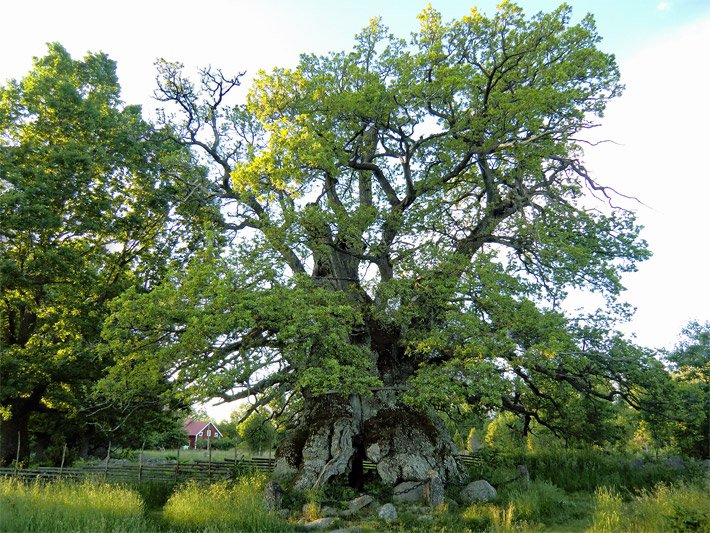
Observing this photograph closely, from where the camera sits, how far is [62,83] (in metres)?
Result: 17.8

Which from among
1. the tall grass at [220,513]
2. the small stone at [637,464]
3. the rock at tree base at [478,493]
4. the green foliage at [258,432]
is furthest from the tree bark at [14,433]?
the small stone at [637,464]

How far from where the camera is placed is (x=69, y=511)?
10344mm

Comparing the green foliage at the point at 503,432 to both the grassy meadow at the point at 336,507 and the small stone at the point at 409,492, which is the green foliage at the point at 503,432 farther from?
the small stone at the point at 409,492

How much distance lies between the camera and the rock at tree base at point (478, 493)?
13809 mm

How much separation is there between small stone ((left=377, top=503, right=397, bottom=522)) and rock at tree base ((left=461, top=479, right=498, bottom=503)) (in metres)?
2.78

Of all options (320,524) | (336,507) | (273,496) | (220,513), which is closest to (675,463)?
(336,507)

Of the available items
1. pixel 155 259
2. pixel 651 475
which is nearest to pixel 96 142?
pixel 155 259

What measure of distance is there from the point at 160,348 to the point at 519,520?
999 cm

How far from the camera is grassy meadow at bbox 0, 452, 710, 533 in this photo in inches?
382

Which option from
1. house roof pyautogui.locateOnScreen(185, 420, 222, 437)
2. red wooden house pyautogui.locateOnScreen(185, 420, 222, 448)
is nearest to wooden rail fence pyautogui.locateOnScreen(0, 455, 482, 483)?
red wooden house pyautogui.locateOnScreen(185, 420, 222, 448)

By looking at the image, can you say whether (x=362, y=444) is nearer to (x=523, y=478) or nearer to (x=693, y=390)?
(x=523, y=478)

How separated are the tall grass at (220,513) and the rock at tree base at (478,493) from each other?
565 centimetres

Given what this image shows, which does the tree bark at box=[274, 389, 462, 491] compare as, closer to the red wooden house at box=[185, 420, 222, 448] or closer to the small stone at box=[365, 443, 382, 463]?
the small stone at box=[365, 443, 382, 463]

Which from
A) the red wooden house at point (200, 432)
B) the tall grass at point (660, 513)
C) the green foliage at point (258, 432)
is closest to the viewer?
the tall grass at point (660, 513)
